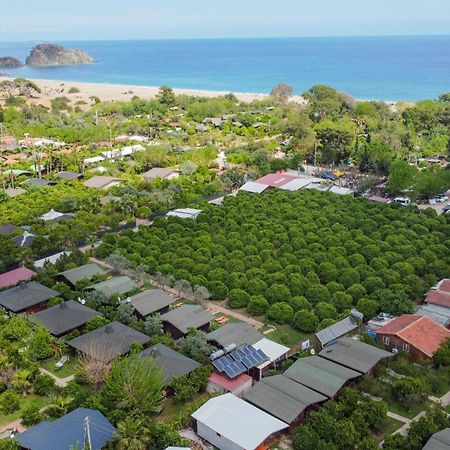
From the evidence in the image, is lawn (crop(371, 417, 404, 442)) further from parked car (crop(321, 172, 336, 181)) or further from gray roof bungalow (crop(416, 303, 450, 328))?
parked car (crop(321, 172, 336, 181))

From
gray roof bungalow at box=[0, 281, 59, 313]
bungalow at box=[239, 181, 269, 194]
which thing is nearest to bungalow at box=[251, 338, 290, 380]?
gray roof bungalow at box=[0, 281, 59, 313]

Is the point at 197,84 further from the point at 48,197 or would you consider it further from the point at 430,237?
the point at 430,237

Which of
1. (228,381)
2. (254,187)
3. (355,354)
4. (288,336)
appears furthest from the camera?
(254,187)

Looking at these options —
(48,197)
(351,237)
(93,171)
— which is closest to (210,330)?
(351,237)

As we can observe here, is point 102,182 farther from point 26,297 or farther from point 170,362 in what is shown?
point 170,362

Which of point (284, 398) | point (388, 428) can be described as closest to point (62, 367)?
point (284, 398)
